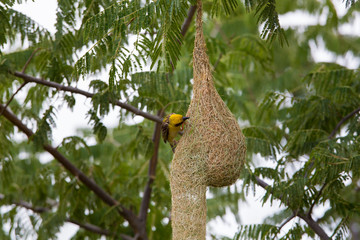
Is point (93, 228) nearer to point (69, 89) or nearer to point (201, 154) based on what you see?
point (69, 89)

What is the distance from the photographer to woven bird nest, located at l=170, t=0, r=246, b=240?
12.8ft

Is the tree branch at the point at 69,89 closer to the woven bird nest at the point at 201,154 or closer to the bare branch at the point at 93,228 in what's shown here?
the woven bird nest at the point at 201,154

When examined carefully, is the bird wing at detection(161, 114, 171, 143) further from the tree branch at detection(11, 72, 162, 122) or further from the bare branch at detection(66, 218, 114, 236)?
the bare branch at detection(66, 218, 114, 236)

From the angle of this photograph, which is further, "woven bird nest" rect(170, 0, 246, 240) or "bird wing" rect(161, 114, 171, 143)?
"bird wing" rect(161, 114, 171, 143)

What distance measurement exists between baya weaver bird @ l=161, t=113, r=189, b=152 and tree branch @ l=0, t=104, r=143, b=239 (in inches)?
51.3

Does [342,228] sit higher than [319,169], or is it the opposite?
[319,169]

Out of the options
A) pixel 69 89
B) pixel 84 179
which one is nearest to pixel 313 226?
pixel 84 179

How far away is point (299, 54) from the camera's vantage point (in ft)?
33.5

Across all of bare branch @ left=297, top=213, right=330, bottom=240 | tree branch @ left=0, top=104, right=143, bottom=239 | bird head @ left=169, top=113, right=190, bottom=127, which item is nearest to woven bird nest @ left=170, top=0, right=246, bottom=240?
bird head @ left=169, top=113, right=190, bottom=127

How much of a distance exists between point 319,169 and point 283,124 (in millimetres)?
1573

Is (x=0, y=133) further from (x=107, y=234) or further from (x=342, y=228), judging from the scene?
(x=342, y=228)

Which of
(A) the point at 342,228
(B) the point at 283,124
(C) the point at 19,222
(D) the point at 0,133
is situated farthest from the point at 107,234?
(A) the point at 342,228

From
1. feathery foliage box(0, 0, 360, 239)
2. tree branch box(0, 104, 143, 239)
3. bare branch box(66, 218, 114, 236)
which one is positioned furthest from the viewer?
→ bare branch box(66, 218, 114, 236)

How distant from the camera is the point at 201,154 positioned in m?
4.04
